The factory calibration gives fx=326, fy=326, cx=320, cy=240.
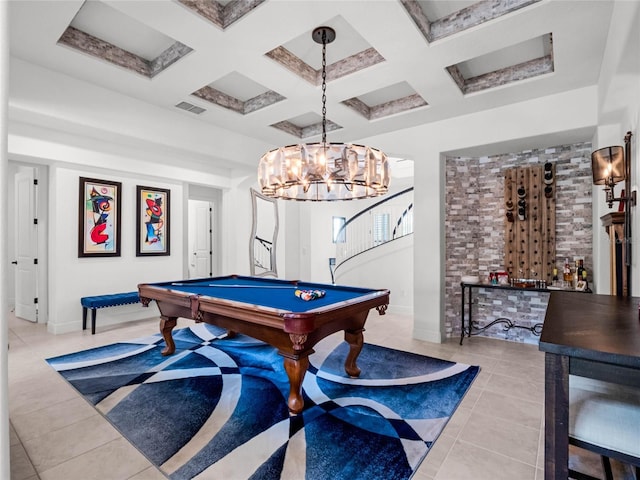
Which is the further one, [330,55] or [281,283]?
[281,283]

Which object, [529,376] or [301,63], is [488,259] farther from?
[301,63]

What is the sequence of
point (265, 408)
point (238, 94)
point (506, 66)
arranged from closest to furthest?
point (265, 408)
point (506, 66)
point (238, 94)

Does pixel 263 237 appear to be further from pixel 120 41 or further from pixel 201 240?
pixel 120 41

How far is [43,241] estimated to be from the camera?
16.1 ft

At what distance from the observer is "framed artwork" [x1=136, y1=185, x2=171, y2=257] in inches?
219

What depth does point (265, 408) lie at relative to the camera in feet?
8.50

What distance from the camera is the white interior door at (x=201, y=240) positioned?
23.8ft

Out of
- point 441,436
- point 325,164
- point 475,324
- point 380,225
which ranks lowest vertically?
point 441,436

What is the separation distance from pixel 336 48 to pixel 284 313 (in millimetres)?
2553

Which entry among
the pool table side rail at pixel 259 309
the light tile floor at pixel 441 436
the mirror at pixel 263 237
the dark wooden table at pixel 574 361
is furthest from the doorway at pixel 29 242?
the dark wooden table at pixel 574 361

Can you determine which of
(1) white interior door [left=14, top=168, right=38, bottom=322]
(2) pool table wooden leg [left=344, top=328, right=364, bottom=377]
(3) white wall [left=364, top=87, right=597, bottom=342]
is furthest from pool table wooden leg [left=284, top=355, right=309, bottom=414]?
(1) white interior door [left=14, top=168, right=38, bottom=322]

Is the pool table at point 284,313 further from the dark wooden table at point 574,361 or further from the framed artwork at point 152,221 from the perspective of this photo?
the framed artwork at point 152,221

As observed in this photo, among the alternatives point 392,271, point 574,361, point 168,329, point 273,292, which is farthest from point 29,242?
point 574,361

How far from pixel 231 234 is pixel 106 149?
8.76ft
